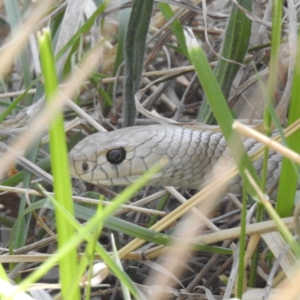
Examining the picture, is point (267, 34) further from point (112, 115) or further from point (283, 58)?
point (112, 115)

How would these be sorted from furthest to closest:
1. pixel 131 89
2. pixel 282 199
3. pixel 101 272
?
pixel 131 89 → pixel 282 199 → pixel 101 272

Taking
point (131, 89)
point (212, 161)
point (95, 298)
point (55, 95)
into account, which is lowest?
point (95, 298)

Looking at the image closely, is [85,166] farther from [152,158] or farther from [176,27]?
[176,27]

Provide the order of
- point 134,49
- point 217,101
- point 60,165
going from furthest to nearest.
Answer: point 134,49
point 217,101
point 60,165

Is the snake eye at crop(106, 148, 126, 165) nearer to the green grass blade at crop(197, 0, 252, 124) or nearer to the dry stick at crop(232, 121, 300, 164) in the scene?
the green grass blade at crop(197, 0, 252, 124)

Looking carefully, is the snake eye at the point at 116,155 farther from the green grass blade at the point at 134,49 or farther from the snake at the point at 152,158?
the green grass blade at the point at 134,49

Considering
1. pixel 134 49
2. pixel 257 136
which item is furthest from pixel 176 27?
pixel 257 136

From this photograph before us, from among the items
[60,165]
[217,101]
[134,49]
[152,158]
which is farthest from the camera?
[134,49]

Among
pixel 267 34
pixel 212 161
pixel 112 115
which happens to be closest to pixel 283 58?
pixel 267 34

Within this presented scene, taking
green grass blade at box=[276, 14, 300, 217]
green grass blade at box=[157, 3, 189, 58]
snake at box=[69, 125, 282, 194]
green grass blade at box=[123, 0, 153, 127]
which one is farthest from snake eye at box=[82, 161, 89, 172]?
green grass blade at box=[276, 14, 300, 217]
